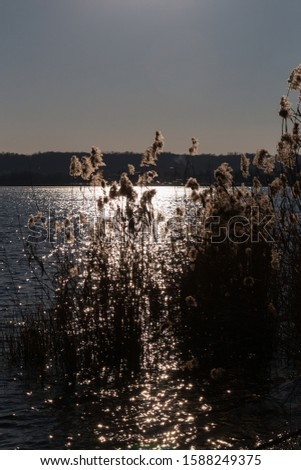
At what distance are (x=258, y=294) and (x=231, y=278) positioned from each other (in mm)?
398

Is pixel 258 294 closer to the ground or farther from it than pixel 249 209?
closer to the ground

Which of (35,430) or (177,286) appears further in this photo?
(177,286)

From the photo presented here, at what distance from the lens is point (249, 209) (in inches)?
355

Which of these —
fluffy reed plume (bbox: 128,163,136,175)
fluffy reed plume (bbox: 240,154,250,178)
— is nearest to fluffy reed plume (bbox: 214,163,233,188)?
fluffy reed plume (bbox: 240,154,250,178)

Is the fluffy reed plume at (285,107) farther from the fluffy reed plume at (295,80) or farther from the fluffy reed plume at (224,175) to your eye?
the fluffy reed plume at (224,175)

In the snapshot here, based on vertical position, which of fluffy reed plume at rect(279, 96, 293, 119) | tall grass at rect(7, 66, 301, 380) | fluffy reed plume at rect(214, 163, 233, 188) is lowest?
tall grass at rect(7, 66, 301, 380)

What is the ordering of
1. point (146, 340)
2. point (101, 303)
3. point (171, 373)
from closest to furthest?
1. point (171, 373)
2. point (101, 303)
3. point (146, 340)

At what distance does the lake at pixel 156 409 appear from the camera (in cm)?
630

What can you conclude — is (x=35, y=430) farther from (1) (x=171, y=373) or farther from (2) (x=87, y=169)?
(2) (x=87, y=169)

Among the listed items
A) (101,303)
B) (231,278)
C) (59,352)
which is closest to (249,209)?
(231,278)

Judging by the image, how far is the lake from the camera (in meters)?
6.30

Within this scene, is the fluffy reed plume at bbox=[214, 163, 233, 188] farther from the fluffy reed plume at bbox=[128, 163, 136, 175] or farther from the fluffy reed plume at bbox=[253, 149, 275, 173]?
the fluffy reed plume at bbox=[128, 163, 136, 175]

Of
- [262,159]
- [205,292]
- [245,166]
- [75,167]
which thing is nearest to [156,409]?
[205,292]

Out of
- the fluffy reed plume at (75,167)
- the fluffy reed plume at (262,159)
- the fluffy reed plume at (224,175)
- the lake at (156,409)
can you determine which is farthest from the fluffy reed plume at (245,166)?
the lake at (156,409)
